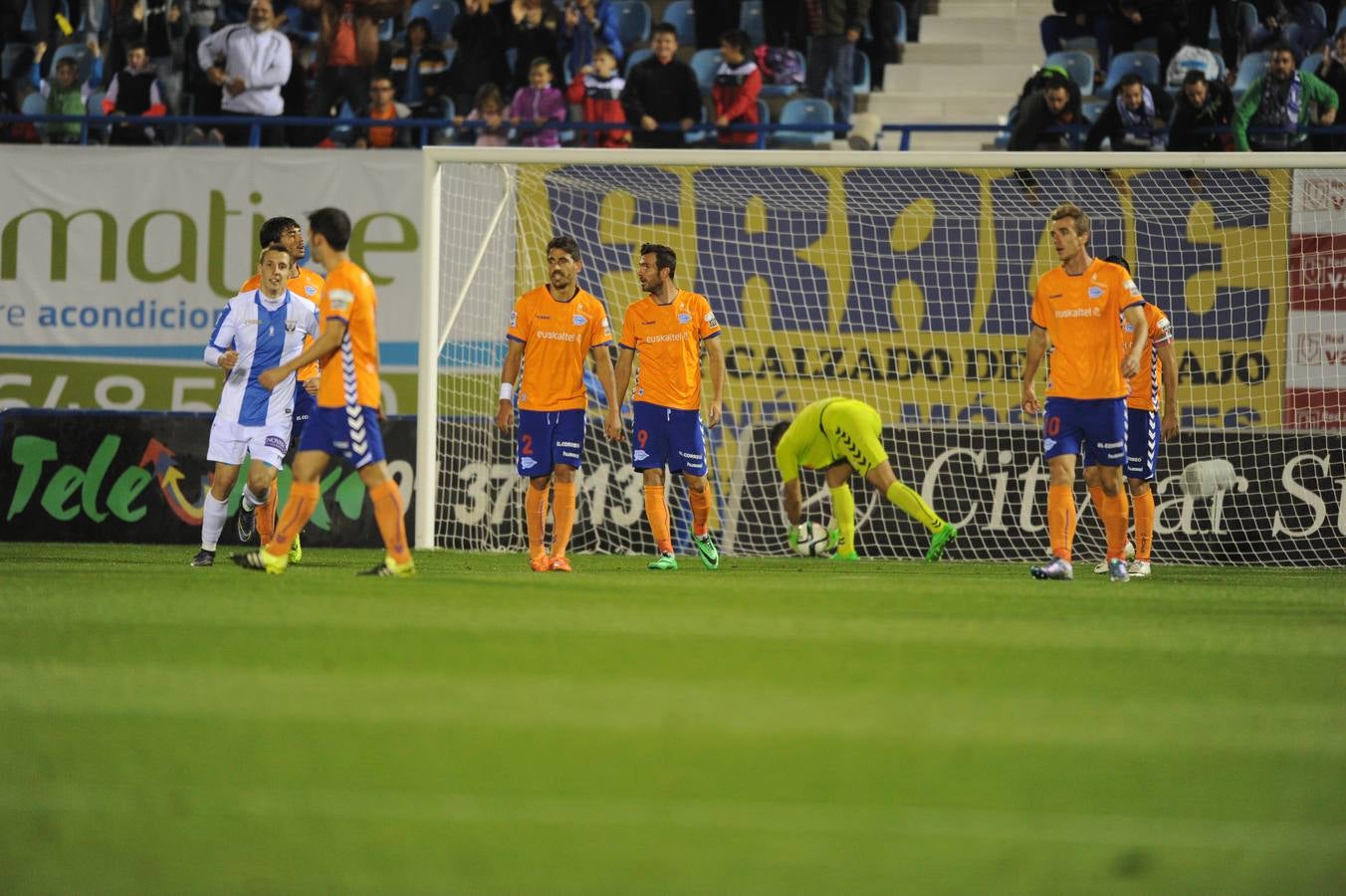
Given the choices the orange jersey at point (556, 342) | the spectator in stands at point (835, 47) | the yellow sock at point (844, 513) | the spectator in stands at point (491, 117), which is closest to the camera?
the orange jersey at point (556, 342)

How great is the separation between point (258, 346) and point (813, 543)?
494 centimetres

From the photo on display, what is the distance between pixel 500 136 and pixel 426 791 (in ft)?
45.9

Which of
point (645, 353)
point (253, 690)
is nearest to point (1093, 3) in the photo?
point (645, 353)

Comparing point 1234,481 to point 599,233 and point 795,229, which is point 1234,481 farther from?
point 599,233

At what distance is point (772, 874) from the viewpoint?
3170mm

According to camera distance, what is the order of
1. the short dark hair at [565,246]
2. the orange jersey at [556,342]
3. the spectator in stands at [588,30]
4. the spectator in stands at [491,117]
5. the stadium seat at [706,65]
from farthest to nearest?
the stadium seat at [706,65]
the spectator in stands at [588,30]
the spectator in stands at [491,117]
the orange jersey at [556,342]
the short dark hair at [565,246]

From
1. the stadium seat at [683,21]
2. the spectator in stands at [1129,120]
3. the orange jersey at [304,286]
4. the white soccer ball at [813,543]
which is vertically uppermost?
the stadium seat at [683,21]

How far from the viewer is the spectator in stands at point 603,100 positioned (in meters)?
17.1

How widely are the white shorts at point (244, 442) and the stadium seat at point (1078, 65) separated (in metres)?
Answer: 10.2

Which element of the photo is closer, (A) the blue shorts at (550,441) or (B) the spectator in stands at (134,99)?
(A) the blue shorts at (550,441)

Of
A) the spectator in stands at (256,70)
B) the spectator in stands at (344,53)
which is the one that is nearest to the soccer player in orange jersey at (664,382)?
the spectator in stands at (256,70)

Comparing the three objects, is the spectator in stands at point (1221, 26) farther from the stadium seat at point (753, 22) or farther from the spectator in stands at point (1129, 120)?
the stadium seat at point (753, 22)

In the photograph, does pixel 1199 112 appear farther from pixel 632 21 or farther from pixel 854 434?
pixel 632 21

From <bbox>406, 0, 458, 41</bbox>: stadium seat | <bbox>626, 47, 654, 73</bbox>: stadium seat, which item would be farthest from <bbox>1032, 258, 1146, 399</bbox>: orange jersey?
<bbox>406, 0, 458, 41</bbox>: stadium seat
